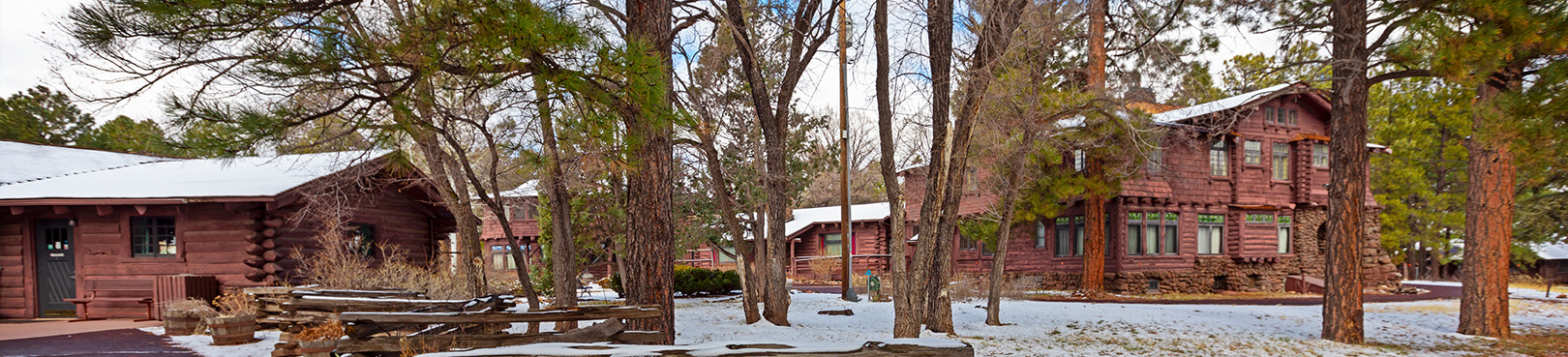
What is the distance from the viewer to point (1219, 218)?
1041 inches

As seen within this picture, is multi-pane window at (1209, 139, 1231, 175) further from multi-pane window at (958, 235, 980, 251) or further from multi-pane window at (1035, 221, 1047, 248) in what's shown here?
multi-pane window at (958, 235, 980, 251)

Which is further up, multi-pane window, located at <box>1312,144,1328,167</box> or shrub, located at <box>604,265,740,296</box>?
multi-pane window, located at <box>1312,144,1328,167</box>

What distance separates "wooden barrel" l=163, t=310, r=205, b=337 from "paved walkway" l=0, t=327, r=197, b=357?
22cm

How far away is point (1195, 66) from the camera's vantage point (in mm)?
11961

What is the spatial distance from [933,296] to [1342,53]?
7.78 m

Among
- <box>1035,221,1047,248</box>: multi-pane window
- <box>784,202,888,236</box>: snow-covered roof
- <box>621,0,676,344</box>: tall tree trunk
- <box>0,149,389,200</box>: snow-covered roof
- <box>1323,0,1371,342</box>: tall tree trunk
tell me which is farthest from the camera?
<box>784,202,888,236</box>: snow-covered roof

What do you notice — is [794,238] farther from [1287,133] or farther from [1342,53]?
[1342,53]

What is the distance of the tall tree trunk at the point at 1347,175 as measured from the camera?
12.1 metres

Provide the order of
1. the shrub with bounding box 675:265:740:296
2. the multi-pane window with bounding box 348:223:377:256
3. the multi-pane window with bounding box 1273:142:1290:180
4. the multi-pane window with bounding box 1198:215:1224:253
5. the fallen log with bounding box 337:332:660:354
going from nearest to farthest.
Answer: the fallen log with bounding box 337:332:660:354
the multi-pane window with bounding box 348:223:377:256
the shrub with bounding box 675:265:740:296
the multi-pane window with bounding box 1198:215:1224:253
the multi-pane window with bounding box 1273:142:1290:180

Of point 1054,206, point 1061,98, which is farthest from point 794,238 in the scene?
point 1061,98

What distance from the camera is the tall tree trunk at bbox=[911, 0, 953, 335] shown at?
9.68 meters

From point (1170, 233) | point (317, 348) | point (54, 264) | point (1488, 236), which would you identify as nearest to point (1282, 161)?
point (1170, 233)

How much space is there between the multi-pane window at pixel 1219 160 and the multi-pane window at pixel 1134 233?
124 inches

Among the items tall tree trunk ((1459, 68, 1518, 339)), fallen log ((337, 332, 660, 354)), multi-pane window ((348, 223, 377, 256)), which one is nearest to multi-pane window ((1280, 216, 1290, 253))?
tall tree trunk ((1459, 68, 1518, 339))
